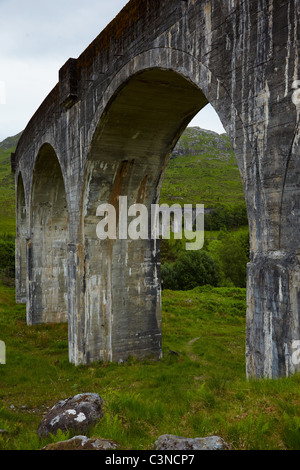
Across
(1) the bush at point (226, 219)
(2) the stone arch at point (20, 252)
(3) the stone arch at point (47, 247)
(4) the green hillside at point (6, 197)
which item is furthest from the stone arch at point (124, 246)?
(1) the bush at point (226, 219)

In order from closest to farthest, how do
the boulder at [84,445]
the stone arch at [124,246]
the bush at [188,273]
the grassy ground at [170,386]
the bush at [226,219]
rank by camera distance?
the boulder at [84,445], the grassy ground at [170,386], the stone arch at [124,246], the bush at [188,273], the bush at [226,219]

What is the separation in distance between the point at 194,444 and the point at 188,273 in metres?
24.0

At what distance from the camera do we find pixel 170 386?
763cm

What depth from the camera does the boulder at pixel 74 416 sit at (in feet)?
12.7

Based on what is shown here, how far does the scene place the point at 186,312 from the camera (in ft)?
51.2

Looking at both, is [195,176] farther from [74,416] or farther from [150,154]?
[74,416]

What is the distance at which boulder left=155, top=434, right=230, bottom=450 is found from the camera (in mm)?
2864

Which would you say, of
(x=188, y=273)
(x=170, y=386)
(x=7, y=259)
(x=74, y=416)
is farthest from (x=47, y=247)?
(x=188, y=273)

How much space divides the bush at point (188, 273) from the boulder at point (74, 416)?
22205 mm

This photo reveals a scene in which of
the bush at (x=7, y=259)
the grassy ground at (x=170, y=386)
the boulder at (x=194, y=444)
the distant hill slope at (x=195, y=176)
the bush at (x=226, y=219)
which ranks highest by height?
the distant hill slope at (x=195, y=176)

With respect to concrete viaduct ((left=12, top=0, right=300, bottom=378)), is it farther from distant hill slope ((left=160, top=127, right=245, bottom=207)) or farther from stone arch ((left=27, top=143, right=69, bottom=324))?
distant hill slope ((left=160, top=127, right=245, bottom=207))

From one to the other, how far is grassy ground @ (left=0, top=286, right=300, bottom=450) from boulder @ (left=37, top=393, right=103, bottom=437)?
118 millimetres

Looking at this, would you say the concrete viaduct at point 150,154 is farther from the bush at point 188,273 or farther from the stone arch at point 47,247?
the bush at point 188,273

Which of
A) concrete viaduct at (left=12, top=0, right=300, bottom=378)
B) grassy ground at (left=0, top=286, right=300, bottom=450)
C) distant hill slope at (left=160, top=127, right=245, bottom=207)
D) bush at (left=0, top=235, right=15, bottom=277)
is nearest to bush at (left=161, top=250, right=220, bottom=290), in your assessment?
grassy ground at (left=0, top=286, right=300, bottom=450)
